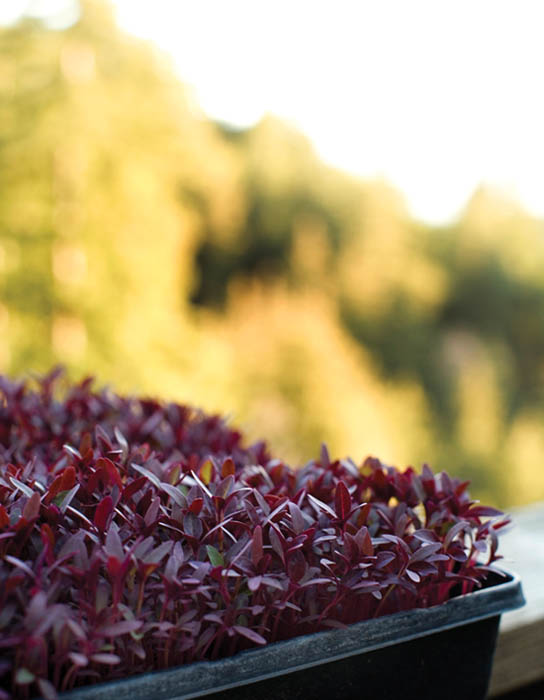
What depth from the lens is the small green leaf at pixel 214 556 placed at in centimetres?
59

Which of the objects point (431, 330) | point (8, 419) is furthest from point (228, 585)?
point (431, 330)

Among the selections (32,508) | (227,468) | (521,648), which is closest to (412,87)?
(521,648)

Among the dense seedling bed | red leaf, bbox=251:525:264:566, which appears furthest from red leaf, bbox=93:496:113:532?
red leaf, bbox=251:525:264:566

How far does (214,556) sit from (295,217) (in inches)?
327

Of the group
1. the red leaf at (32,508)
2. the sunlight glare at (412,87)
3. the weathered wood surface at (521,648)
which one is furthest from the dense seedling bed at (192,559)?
the sunlight glare at (412,87)

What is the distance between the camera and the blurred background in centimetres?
419

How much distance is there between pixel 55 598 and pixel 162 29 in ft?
17.2

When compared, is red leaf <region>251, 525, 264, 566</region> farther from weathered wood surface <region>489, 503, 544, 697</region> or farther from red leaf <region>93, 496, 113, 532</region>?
weathered wood surface <region>489, 503, 544, 697</region>

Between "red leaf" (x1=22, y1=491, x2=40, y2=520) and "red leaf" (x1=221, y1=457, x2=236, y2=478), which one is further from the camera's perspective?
"red leaf" (x1=221, y1=457, x2=236, y2=478)

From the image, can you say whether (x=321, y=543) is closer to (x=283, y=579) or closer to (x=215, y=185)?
(x=283, y=579)

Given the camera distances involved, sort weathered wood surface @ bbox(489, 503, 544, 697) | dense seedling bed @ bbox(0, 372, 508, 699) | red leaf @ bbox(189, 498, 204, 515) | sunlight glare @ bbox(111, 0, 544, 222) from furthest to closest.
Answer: sunlight glare @ bbox(111, 0, 544, 222) < weathered wood surface @ bbox(489, 503, 544, 697) < red leaf @ bbox(189, 498, 204, 515) < dense seedling bed @ bbox(0, 372, 508, 699)

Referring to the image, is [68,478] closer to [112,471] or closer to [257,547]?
[112,471]

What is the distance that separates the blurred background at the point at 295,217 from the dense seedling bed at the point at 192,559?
3248mm

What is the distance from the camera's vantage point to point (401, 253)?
915cm
